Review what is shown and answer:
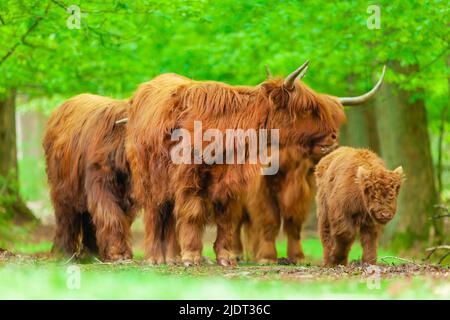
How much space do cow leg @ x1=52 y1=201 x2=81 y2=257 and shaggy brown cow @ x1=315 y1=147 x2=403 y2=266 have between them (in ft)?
9.60

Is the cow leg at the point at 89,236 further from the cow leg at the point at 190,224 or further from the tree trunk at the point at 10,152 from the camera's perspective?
the tree trunk at the point at 10,152

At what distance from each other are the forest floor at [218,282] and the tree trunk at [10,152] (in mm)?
9507

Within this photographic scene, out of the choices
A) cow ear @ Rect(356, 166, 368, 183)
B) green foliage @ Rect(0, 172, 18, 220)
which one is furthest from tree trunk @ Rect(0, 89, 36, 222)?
cow ear @ Rect(356, 166, 368, 183)

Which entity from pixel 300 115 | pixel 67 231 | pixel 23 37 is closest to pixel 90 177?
pixel 67 231

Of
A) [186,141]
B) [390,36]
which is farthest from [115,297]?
[390,36]

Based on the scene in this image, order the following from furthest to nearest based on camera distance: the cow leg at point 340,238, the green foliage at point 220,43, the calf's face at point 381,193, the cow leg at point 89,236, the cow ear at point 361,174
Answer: the green foliage at point 220,43 → the cow leg at point 89,236 → the cow leg at point 340,238 → the cow ear at point 361,174 → the calf's face at point 381,193

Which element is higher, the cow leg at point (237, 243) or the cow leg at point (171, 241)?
the cow leg at point (171, 241)

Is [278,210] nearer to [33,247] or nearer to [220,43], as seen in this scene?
[33,247]

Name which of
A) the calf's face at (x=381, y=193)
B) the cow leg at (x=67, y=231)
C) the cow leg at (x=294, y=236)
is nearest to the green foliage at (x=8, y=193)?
the cow leg at (x=67, y=231)

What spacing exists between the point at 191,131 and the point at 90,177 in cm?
182

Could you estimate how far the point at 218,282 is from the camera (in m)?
7.87

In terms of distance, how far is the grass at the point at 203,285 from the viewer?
700 cm

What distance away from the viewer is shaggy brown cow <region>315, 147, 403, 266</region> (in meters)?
10.3

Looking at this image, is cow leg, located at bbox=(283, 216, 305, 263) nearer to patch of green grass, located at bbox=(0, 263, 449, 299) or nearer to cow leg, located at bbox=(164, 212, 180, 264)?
cow leg, located at bbox=(164, 212, 180, 264)
